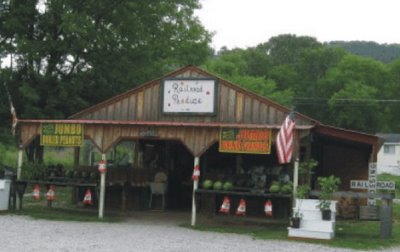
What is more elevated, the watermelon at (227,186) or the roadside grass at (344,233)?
the watermelon at (227,186)

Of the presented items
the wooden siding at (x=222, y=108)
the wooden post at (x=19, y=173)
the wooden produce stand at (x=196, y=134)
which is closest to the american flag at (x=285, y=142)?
the wooden produce stand at (x=196, y=134)

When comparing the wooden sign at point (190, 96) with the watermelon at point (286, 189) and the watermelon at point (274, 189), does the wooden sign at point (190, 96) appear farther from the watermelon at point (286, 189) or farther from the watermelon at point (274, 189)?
the watermelon at point (286, 189)

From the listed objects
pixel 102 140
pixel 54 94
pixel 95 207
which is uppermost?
pixel 54 94

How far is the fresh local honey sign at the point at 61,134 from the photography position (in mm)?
16250

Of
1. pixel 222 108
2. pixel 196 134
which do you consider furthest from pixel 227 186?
pixel 222 108

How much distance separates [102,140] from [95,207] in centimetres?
335

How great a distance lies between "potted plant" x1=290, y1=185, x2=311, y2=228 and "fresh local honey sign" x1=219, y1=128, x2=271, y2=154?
4.85 feet

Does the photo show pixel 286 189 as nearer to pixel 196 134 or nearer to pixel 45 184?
pixel 196 134

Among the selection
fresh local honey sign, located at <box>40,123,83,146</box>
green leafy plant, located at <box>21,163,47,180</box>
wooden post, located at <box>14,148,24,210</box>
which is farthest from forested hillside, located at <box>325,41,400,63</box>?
fresh local honey sign, located at <box>40,123,83,146</box>

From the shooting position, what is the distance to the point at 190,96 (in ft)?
54.2

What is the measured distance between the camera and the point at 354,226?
1606 centimetres

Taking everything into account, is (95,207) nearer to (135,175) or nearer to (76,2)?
(135,175)

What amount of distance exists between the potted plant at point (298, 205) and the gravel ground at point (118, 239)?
1.90 feet

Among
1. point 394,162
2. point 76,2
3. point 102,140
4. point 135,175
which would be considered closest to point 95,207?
point 135,175
